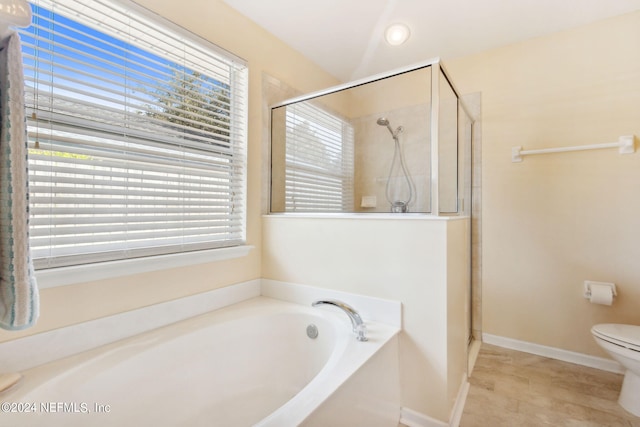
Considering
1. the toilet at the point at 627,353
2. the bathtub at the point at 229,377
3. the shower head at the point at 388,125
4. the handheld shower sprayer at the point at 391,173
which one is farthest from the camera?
A: the shower head at the point at 388,125

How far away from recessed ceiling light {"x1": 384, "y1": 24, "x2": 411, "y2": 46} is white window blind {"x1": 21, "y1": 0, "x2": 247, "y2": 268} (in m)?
1.16

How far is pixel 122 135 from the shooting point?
137 cm

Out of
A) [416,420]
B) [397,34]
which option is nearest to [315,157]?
[397,34]

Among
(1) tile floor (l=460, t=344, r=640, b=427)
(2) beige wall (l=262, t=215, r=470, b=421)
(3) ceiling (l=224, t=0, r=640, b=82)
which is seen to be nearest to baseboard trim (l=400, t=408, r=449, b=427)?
(2) beige wall (l=262, t=215, r=470, b=421)

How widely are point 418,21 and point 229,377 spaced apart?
251 cm

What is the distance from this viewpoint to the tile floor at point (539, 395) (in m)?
1.51

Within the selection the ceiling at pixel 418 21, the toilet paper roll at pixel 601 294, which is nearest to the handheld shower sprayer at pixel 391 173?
the ceiling at pixel 418 21

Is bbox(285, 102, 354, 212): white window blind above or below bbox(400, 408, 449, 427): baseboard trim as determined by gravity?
above

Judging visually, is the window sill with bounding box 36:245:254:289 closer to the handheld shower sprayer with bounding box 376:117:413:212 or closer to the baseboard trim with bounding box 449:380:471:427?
the handheld shower sprayer with bounding box 376:117:413:212

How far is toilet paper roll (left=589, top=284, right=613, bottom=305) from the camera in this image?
6.04 feet

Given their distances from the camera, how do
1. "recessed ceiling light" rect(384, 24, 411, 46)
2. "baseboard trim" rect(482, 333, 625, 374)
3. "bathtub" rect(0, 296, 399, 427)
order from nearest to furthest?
"bathtub" rect(0, 296, 399, 427) → "baseboard trim" rect(482, 333, 625, 374) → "recessed ceiling light" rect(384, 24, 411, 46)

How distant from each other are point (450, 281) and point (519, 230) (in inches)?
46.1

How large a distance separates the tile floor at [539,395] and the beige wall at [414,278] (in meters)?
0.17

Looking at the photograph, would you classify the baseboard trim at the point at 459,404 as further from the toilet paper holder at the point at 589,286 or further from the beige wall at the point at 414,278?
the toilet paper holder at the point at 589,286
